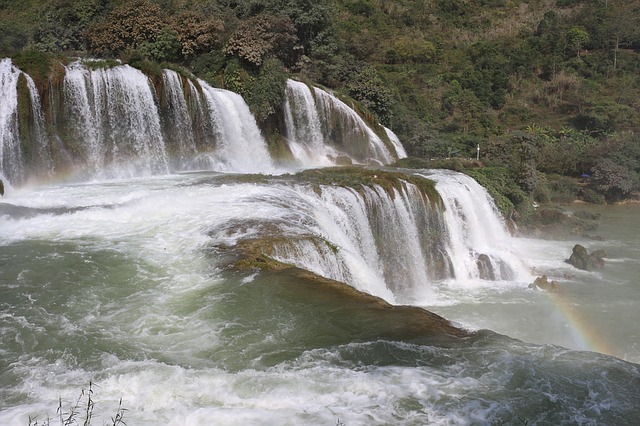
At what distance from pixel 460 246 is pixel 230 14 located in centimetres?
1859

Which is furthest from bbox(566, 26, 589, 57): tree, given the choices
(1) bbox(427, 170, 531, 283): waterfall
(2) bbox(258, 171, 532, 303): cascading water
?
(2) bbox(258, 171, 532, 303): cascading water

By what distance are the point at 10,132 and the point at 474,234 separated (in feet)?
45.0

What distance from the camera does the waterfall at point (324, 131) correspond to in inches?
881

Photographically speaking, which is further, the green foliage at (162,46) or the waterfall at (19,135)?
the green foliage at (162,46)

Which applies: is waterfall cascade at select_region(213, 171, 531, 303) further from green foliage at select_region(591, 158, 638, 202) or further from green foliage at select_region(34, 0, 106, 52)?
green foliage at select_region(34, 0, 106, 52)

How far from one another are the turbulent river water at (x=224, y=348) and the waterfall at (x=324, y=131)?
37.4ft

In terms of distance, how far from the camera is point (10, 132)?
50.1 feet

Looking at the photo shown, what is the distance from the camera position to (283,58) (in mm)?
28578

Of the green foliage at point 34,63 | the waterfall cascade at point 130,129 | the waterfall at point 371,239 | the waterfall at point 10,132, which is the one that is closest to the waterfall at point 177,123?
the waterfall cascade at point 130,129

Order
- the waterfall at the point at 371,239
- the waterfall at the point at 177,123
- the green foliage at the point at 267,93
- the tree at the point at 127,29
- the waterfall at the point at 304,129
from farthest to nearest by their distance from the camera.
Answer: the tree at the point at 127,29, the waterfall at the point at 304,129, the green foliage at the point at 267,93, the waterfall at the point at 177,123, the waterfall at the point at 371,239

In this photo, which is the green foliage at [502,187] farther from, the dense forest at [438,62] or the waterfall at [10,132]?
the waterfall at [10,132]

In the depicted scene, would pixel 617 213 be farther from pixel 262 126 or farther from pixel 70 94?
pixel 70 94

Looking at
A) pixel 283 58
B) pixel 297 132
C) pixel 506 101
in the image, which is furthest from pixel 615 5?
pixel 297 132

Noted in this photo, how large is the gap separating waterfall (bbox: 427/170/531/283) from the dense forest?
1916 mm
